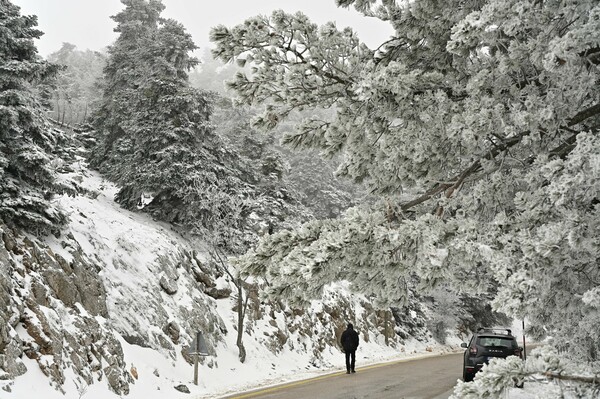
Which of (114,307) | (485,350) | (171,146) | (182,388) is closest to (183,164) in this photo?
(171,146)

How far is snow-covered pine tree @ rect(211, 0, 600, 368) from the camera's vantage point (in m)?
3.66

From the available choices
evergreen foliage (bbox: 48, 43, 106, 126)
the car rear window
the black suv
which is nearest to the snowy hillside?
the black suv

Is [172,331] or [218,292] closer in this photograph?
[172,331]

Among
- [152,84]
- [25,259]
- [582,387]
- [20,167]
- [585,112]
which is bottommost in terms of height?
[582,387]

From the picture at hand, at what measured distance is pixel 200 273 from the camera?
65.0ft

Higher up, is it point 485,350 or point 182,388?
point 485,350

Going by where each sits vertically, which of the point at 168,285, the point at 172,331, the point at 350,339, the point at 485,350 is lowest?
the point at 350,339

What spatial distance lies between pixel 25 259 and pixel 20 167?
211 cm

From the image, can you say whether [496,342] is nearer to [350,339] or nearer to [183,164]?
[350,339]

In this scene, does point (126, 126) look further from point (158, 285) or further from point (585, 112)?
point (585, 112)

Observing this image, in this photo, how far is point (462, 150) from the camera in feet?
17.6

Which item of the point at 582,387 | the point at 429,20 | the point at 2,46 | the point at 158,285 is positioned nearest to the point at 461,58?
the point at 429,20

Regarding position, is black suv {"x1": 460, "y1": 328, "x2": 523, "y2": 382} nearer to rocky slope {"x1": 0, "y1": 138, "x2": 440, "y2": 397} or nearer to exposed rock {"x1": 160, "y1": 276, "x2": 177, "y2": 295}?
rocky slope {"x1": 0, "y1": 138, "x2": 440, "y2": 397}

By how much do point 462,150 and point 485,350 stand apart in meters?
9.40
